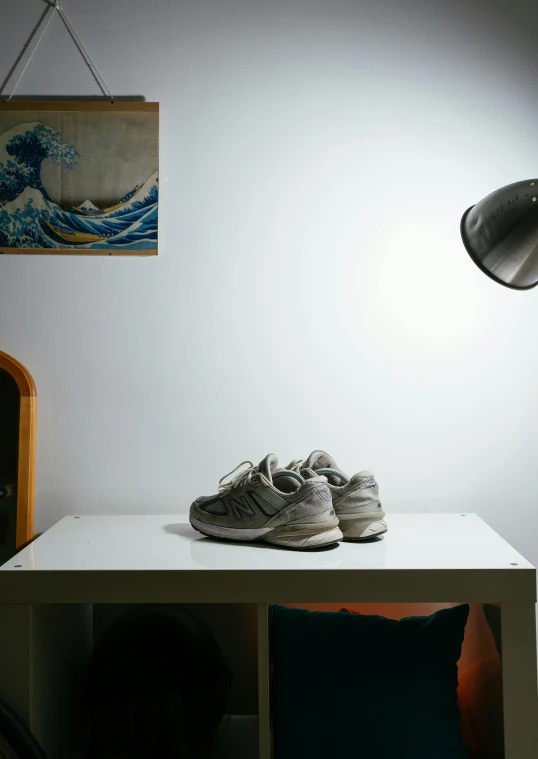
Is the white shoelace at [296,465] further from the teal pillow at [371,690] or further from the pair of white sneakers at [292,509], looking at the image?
the teal pillow at [371,690]

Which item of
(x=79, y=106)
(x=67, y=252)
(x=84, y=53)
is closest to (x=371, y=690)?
(x=67, y=252)

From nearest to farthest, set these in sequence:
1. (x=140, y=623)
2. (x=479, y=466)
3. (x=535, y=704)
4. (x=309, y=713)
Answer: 1. (x=535, y=704)
2. (x=309, y=713)
3. (x=140, y=623)
4. (x=479, y=466)

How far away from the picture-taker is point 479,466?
4.68 feet

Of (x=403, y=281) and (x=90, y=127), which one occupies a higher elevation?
(x=90, y=127)

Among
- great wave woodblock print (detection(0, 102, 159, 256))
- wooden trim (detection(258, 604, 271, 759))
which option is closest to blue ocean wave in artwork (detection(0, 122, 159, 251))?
great wave woodblock print (detection(0, 102, 159, 256))

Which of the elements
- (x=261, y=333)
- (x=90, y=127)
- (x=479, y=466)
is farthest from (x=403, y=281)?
(x=90, y=127)

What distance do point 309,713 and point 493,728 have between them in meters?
0.28

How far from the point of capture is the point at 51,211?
144cm

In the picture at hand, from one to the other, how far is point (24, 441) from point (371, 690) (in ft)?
2.75

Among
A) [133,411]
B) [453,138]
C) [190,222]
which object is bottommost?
[133,411]

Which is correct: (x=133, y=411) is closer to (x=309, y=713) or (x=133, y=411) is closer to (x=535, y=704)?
(x=309, y=713)

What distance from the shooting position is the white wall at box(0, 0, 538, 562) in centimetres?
143

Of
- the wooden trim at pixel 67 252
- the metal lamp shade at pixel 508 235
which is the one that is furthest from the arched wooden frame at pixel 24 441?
the metal lamp shade at pixel 508 235

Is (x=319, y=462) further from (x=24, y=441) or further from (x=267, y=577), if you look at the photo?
(x=24, y=441)
